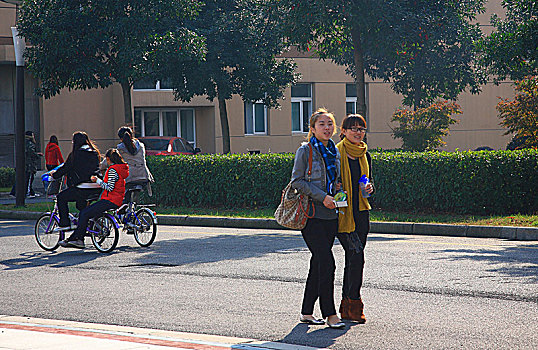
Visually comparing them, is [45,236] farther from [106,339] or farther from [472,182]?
[472,182]

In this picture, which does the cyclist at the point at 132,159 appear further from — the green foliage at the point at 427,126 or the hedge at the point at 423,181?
the green foliage at the point at 427,126

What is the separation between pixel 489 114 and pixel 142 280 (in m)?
36.8

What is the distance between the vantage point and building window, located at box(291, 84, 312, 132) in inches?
1569

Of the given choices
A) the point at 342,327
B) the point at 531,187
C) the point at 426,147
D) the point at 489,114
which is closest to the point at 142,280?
the point at 342,327

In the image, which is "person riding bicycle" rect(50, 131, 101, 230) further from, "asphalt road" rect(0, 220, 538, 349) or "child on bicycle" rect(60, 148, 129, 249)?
"asphalt road" rect(0, 220, 538, 349)

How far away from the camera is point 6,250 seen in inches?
510

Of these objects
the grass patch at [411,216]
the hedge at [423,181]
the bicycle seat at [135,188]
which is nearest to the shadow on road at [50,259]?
the bicycle seat at [135,188]

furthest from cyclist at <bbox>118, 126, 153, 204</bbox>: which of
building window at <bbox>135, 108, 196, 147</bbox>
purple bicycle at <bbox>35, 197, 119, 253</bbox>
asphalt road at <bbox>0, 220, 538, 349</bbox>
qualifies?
building window at <bbox>135, 108, 196, 147</bbox>

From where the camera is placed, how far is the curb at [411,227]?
13.7 m

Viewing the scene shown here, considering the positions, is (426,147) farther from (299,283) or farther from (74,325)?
(74,325)

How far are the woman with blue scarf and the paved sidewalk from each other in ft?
2.74

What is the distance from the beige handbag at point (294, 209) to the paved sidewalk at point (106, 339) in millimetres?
1024

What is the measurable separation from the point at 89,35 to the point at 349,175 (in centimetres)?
1629

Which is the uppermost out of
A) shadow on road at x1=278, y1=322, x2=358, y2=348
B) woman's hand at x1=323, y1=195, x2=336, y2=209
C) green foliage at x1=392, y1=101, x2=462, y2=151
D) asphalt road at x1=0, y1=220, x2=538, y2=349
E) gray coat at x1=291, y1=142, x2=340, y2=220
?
green foliage at x1=392, y1=101, x2=462, y2=151
